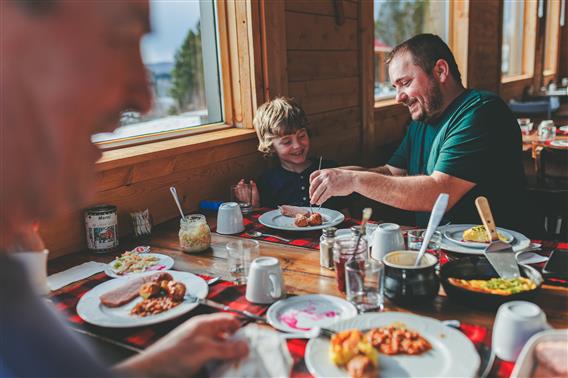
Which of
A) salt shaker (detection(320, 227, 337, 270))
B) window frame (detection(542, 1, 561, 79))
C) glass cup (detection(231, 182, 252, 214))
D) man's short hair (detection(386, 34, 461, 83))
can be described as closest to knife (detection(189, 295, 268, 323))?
salt shaker (detection(320, 227, 337, 270))

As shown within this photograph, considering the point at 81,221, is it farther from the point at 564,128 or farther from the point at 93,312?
the point at 564,128

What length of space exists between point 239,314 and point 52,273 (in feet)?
2.31

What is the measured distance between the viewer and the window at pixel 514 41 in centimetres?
702

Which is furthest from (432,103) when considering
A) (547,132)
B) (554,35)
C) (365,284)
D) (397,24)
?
(554,35)

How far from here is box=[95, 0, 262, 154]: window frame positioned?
241cm

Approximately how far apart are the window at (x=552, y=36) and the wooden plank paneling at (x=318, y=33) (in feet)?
20.7

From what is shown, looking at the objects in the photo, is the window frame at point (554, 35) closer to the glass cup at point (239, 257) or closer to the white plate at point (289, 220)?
the white plate at point (289, 220)

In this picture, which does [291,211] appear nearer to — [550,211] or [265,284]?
[265,284]

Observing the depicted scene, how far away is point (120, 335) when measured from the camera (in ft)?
3.88

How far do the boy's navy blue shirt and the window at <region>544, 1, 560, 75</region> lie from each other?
7293 mm

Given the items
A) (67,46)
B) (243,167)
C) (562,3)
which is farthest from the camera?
(562,3)

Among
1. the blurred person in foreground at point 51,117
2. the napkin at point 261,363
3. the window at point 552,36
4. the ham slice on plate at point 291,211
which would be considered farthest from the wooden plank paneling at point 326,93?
the window at point 552,36

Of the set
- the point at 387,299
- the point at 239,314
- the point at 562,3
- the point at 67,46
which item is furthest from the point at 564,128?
the point at 562,3

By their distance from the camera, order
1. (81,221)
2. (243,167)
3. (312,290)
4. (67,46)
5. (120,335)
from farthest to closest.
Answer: (243,167)
(81,221)
(312,290)
(120,335)
(67,46)
